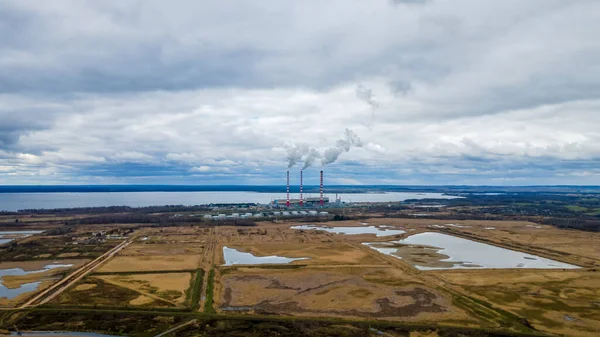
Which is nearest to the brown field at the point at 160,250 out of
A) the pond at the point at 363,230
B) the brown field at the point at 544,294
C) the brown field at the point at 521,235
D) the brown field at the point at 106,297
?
the brown field at the point at 106,297

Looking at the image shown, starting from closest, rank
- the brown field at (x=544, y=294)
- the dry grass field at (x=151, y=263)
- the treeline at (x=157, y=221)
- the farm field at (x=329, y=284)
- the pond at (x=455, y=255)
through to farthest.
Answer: the brown field at (x=544, y=294) < the farm field at (x=329, y=284) < the dry grass field at (x=151, y=263) < the pond at (x=455, y=255) < the treeline at (x=157, y=221)

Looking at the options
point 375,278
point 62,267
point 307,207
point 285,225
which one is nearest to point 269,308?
point 375,278

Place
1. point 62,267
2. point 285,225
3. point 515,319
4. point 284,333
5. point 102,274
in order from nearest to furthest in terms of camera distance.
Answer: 1. point 284,333
2. point 515,319
3. point 102,274
4. point 62,267
5. point 285,225

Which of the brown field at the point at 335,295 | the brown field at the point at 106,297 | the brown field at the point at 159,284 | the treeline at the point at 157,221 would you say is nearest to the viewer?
the brown field at the point at 335,295

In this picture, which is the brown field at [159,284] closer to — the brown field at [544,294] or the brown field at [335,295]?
the brown field at [335,295]

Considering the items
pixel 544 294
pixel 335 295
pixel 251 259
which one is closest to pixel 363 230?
pixel 251 259

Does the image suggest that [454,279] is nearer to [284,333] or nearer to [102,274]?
[284,333]

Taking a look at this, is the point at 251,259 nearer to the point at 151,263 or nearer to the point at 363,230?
the point at 151,263
